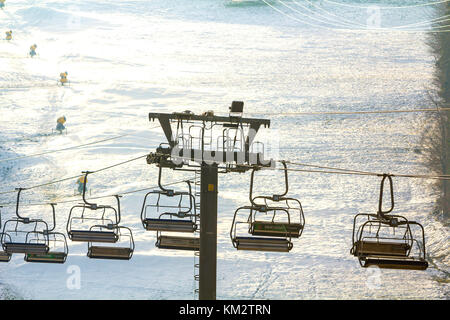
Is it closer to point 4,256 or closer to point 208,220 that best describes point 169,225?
point 208,220

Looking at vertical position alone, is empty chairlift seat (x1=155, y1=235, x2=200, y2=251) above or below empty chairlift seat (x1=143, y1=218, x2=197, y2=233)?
below

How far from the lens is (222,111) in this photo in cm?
5422

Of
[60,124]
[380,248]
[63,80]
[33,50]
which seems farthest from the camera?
[33,50]

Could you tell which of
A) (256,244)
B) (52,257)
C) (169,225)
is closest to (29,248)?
(52,257)

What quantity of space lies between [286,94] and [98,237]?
157 ft

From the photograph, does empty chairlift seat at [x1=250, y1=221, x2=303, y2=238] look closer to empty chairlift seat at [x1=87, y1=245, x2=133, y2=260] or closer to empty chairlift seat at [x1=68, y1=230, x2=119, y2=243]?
empty chairlift seat at [x1=68, y1=230, x2=119, y2=243]

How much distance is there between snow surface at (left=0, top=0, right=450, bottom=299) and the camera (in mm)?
33062

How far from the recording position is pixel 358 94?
2415 inches

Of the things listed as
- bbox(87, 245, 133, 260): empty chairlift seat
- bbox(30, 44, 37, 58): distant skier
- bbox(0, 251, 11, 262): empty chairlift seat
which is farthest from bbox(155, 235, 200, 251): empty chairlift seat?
bbox(30, 44, 37, 58): distant skier

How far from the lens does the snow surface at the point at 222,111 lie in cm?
3306

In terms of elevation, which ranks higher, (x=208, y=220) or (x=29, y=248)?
(x=208, y=220)

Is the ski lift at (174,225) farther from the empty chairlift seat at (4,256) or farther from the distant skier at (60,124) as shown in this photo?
the distant skier at (60,124)

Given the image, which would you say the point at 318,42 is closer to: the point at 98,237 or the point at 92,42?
the point at 92,42
